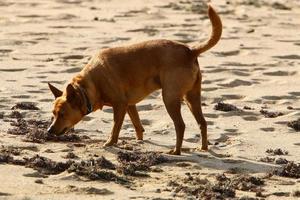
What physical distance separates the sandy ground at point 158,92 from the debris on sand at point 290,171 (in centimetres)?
11

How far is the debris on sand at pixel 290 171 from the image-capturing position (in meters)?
8.72

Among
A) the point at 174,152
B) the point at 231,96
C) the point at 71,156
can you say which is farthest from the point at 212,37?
the point at 231,96

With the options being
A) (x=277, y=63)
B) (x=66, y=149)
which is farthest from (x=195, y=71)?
(x=277, y=63)

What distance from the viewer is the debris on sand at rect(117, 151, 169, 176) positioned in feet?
28.2

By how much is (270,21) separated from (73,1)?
4.36m

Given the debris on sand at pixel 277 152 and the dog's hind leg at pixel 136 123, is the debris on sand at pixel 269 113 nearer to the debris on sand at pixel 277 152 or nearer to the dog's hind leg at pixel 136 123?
the debris on sand at pixel 277 152

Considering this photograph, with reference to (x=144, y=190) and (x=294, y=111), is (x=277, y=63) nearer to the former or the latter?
(x=294, y=111)

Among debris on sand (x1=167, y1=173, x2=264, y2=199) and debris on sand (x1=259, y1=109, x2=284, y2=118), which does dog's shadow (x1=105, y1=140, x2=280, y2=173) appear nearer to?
debris on sand (x1=167, y1=173, x2=264, y2=199)

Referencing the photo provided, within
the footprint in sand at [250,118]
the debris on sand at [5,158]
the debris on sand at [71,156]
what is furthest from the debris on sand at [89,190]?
the footprint in sand at [250,118]

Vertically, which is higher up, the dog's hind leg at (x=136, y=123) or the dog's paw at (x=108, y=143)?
the dog's hind leg at (x=136, y=123)

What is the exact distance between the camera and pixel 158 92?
12.7 meters

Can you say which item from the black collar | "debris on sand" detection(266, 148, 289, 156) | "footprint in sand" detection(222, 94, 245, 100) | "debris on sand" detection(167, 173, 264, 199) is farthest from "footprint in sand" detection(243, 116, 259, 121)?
"debris on sand" detection(167, 173, 264, 199)

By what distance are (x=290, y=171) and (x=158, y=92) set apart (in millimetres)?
4178

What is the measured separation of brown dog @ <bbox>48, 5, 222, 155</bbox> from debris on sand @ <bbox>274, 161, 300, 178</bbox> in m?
1.24
